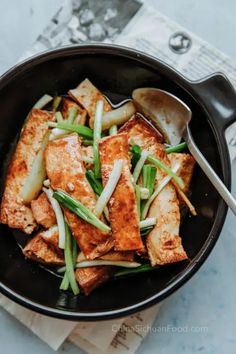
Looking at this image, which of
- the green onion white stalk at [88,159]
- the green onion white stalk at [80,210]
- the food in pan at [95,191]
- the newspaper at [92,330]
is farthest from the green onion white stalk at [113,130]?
the newspaper at [92,330]

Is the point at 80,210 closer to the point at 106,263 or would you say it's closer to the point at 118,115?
the point at 106,263

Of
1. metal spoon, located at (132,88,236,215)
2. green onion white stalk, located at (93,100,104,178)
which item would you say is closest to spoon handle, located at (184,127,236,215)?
metal spoon, located at (132,88,236,215)

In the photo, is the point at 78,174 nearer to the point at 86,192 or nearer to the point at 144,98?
the point at 86,192

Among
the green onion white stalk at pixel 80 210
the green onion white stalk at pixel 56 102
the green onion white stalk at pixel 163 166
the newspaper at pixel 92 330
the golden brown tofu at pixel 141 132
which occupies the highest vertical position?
the golden brown tofu at pixel 141 132

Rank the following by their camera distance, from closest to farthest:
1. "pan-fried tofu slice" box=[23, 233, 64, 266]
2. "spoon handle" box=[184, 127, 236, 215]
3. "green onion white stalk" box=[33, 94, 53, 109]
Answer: "spoon handle" box=[184, 127, 236, 215]
"pan-fried tofu slice" box=[23, 233, 64, 266]
"green onion white stalk" box=[33, 94, 53, 109]

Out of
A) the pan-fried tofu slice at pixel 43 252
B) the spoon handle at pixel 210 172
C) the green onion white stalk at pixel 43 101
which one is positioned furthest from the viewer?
the green onion white stalk at pixel 43 101

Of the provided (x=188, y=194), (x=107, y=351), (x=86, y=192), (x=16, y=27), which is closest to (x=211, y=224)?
(x=188, y=194)

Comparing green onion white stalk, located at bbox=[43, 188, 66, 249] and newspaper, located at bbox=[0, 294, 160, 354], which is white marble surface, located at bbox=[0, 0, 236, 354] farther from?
green onion white stalk, located at bbox=[43, 188, 66, 249]

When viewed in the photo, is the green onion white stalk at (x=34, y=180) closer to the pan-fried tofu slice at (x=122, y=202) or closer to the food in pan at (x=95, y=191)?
the food in pan at (x=95, y=191)
